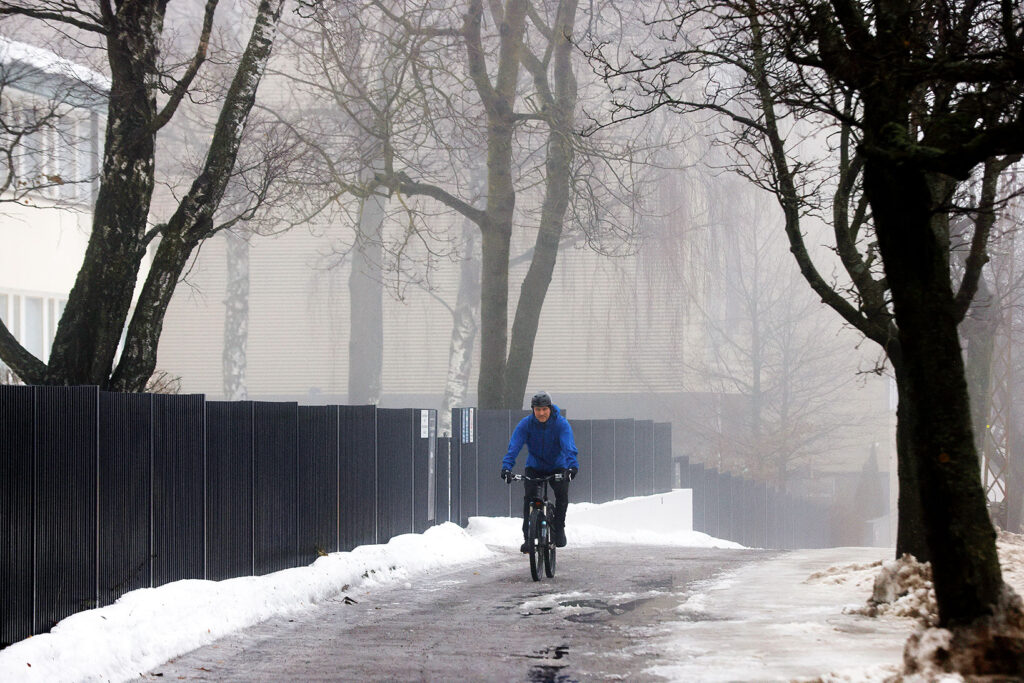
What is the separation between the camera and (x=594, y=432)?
26.5m

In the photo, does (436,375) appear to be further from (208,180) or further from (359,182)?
(208,180)

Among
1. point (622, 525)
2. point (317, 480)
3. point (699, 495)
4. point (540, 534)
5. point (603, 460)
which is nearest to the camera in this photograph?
point (540, 534)

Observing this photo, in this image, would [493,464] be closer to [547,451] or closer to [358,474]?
[358,474]

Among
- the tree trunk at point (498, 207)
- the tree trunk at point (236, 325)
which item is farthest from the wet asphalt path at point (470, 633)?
the tree trunk at point (236, 325)

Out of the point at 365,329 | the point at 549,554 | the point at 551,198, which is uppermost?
the point at 551,198

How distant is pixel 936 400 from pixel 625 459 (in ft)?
66.0

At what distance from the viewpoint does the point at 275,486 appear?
14.1 meters

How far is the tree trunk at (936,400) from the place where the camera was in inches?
324

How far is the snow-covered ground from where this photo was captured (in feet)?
28.7

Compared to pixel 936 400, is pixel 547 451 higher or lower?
lower

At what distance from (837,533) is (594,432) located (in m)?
25.5

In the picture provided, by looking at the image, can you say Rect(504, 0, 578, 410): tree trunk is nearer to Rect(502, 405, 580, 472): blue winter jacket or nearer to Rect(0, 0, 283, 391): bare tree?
Rect(0, 0, 283, 391): bare tree

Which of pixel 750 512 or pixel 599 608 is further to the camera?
pixel 750 512

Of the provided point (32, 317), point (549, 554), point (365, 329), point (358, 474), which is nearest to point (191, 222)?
point (358, 474)
